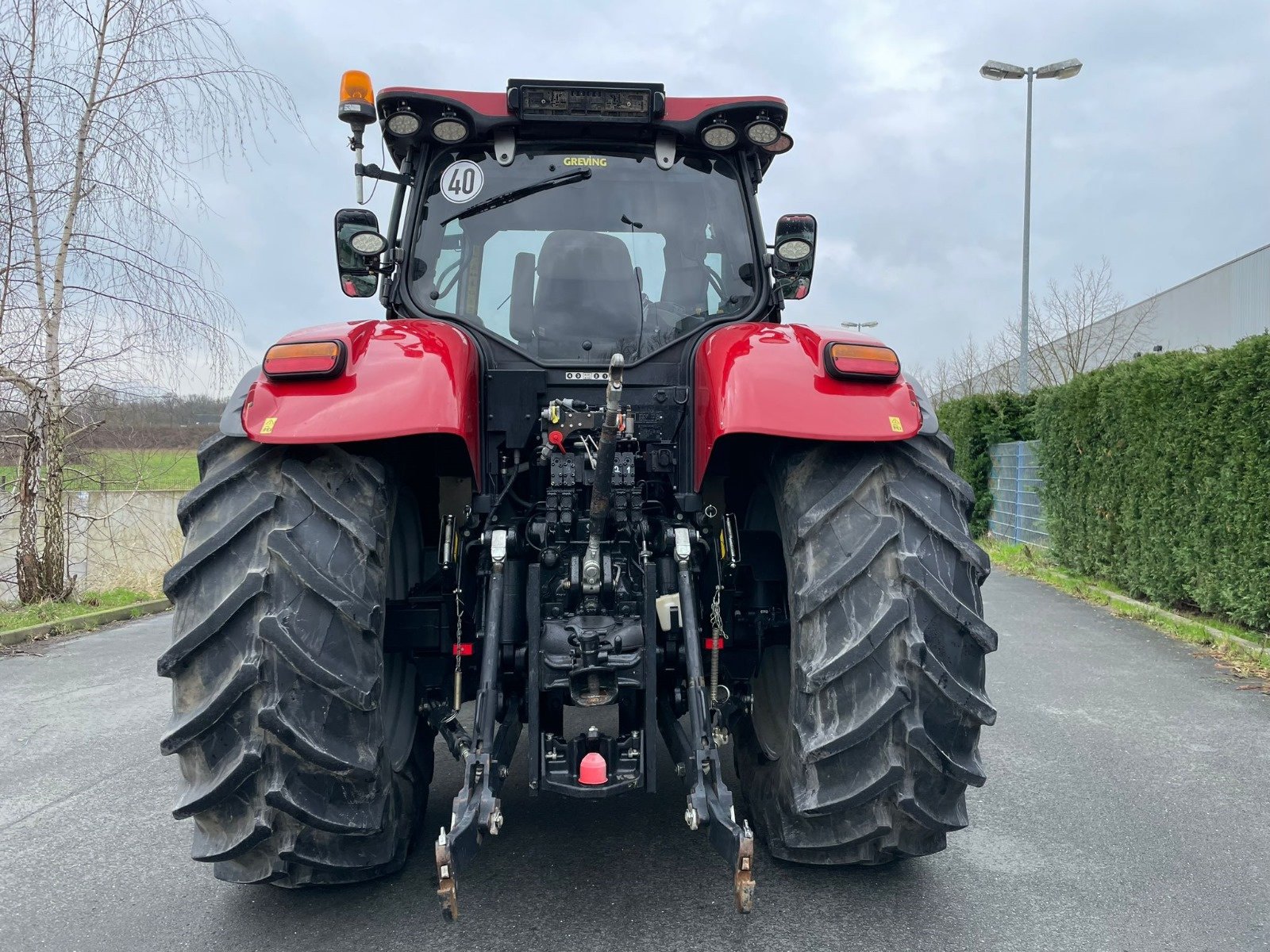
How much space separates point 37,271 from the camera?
27.6 feet

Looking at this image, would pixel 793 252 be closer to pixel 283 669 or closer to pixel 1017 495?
pixel 283 669

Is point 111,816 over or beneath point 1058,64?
beneath

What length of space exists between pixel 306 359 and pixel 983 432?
48.5 feet

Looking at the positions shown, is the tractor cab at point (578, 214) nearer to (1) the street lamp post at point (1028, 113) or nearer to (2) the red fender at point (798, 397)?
(2) the red fender at point (798, 397)

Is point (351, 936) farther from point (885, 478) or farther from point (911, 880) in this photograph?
point (885, 478)

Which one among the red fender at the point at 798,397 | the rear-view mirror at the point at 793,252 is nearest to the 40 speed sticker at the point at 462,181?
the rear-view mirror at the point at 793,252

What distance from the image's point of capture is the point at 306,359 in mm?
2600

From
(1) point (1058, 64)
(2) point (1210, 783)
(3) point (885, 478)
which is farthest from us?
(1) point (1058, 64)

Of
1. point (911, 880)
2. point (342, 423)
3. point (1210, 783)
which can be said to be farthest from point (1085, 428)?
point (342, 423)

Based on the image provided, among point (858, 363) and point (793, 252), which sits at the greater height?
point (793, 252)

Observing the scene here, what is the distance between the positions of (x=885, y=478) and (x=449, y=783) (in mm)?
2345

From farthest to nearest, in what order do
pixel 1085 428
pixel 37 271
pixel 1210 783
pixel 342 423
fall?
pixel 1085 428
pixel 37 271
pixel 1210 783
pixel 342 423

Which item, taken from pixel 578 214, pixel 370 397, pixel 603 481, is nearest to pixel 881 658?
pixel 603 481

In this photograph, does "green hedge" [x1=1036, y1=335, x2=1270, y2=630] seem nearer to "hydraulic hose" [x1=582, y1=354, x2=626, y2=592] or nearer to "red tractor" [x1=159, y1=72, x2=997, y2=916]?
"red tractor" [x1=159, y1=72, x2=997, y2=916]
